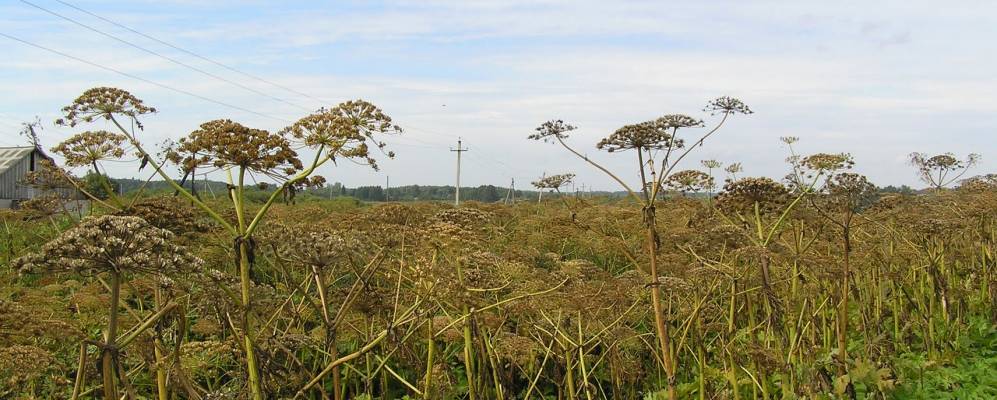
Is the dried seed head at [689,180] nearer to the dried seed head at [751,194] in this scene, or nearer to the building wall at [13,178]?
the dried seed head at [751,194]

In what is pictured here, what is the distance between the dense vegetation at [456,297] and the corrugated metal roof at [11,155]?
109 feet

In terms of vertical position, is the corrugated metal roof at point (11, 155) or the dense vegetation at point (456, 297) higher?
the corrugated metal roof at point (11, 155)

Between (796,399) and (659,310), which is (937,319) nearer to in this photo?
(796,399)

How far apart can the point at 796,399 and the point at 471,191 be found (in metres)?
67.3

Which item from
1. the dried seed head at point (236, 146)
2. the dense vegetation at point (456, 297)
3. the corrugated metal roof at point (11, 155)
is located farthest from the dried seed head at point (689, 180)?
the corrugated metal roof at point (11, 155)

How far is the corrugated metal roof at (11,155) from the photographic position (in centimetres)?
3946

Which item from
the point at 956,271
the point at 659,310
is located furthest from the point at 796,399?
the point at 956,271

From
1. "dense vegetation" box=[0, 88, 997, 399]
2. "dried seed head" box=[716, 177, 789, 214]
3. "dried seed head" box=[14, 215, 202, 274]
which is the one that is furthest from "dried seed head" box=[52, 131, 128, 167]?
"dried seed head" box=[716, 177, 789, 214]

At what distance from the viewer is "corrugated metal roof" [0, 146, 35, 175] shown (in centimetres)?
3946

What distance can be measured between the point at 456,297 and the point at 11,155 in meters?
45.8

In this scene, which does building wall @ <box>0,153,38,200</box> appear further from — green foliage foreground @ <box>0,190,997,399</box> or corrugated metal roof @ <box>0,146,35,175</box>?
green foliage foreground @ <box>0,190,997,399</box>

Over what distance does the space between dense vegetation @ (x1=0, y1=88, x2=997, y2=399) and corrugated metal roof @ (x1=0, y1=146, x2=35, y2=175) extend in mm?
33167

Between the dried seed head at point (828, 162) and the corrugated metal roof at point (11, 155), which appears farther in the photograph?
the corrugated metal roof at point (11, 155)

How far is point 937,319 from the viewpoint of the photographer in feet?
31.3
